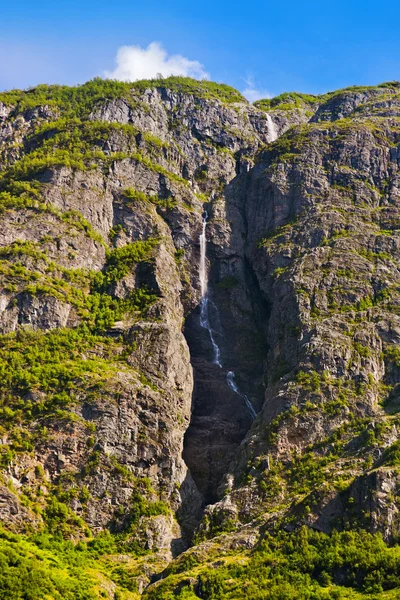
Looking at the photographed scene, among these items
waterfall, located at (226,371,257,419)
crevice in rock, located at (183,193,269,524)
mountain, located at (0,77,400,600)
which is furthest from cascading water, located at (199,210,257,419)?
crevice in rock, located at (183,193,269,524)

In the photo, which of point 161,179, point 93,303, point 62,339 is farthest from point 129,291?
point 161,179

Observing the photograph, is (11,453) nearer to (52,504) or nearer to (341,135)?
(52,504)

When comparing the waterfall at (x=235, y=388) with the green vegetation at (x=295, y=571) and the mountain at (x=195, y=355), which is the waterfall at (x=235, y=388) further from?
the green vegetation at (x=295, y=571)

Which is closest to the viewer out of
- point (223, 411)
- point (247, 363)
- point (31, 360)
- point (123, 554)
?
point (123, 554)

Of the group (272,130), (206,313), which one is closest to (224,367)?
(206,313)

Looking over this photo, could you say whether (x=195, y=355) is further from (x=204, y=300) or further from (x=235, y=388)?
(x=204, y=300)

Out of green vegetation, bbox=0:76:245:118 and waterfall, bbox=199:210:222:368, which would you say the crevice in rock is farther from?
green vegetation, bbox=0:76:245:118
